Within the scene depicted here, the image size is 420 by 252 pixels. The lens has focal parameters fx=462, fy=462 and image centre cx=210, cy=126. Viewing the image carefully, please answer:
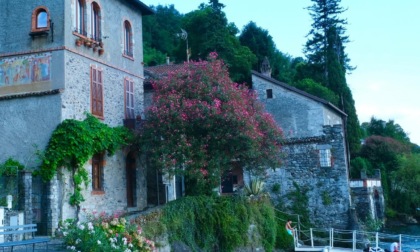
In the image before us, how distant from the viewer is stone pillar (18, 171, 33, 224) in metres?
16.0

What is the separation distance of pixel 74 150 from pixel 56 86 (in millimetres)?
2730

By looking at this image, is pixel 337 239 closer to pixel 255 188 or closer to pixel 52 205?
pixel 255 188

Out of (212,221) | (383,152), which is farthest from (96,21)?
(383,152)

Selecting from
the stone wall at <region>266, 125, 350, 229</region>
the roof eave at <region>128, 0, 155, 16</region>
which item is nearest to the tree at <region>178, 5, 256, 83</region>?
the stone wall at <region>266, 125, 350, 229</region>

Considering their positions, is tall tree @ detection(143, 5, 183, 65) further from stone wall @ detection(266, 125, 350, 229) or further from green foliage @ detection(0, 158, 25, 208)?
green foliage @ detection(0, 158, 25, 208)

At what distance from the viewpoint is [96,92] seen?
19.9m

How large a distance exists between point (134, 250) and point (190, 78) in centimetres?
862

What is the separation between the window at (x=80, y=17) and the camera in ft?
63.2

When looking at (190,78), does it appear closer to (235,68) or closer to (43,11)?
(43,11)

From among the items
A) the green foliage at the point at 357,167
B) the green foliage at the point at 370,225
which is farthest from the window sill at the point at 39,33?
the green foliage at the point at 357,167

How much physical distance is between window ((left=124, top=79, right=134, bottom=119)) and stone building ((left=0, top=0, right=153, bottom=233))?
2.77ft

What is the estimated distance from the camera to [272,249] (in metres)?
20.9

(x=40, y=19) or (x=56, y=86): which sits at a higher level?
(x=40, y=19)

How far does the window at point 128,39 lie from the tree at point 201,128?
4031 mm
